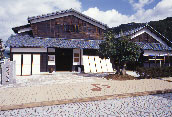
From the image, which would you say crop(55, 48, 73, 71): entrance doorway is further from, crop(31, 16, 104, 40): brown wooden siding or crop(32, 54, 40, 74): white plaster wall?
crop(32, 54, 40, 74): white plaster wall

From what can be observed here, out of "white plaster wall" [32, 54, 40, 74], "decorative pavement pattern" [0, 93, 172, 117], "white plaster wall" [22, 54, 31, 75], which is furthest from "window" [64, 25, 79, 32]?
"decorative pavement pattern" [0, 93, 172, 117]

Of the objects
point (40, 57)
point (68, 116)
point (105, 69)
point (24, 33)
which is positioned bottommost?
point (68, 116)

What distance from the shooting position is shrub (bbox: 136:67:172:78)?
1155 cm

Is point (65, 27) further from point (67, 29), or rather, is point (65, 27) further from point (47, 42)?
point (47, 42)

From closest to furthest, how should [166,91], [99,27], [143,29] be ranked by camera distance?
[166,91] → [99,27] → [143,29]

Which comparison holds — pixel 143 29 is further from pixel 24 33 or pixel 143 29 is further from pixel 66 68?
pixel 24 33

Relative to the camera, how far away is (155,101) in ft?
19.2

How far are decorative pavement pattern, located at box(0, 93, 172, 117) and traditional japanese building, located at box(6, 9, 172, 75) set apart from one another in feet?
32.0

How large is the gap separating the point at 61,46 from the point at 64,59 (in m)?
2.58

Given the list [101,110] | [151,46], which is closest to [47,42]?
[101,110]

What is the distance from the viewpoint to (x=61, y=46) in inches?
588

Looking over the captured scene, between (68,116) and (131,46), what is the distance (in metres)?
8.51

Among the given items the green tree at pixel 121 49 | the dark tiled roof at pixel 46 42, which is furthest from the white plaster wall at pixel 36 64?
the green tree at pixel 121 49

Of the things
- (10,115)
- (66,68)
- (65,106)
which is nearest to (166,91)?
(65,106)
